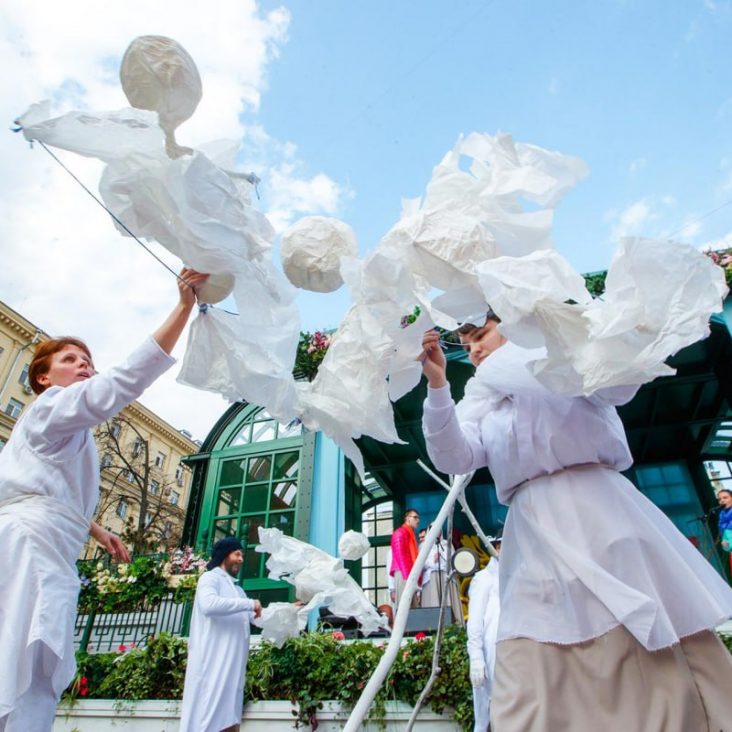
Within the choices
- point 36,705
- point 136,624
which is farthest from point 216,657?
point 136,624

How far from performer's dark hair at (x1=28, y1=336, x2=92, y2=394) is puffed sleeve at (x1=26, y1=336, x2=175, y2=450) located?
0.45 meters

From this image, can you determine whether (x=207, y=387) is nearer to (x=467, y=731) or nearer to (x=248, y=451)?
(x=467, y=731)

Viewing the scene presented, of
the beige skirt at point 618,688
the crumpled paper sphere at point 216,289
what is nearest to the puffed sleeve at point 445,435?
the beige skirt at point 618,688

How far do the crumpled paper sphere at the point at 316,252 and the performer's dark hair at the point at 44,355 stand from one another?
95 centimetres

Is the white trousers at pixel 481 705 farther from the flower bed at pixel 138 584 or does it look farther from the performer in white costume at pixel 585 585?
the flower bed at pixel 138 584

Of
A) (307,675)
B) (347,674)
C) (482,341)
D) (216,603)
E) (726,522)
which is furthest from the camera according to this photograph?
(726,522)

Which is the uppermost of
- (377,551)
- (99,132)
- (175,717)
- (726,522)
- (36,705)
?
(377,551)

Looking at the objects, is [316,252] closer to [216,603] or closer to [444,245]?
[444,245]

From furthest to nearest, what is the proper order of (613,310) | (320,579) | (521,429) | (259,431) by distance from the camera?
(259,431), (320,579), (521,429), (613,310)

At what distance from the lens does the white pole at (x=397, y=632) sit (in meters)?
1.28

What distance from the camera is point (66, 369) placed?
1780 millimetres

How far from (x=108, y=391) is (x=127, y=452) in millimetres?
23939

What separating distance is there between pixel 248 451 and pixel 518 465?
6.78 m

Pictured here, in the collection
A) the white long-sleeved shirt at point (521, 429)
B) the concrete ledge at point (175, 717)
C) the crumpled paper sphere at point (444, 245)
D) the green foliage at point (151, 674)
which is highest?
the crumpled paper sphere at point (444, 245)
